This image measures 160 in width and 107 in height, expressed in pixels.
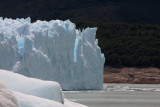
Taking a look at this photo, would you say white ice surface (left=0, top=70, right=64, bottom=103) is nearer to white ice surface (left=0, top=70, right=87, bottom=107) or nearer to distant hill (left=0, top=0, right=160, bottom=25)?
white ice surface (left=0, top=70, right=87, bottom=107)

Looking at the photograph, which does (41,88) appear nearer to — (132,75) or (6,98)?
(6,98)

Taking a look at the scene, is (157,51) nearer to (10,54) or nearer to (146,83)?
(146,83)

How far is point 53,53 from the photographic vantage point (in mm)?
28562

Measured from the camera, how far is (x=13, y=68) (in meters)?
26.5

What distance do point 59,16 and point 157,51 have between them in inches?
1566

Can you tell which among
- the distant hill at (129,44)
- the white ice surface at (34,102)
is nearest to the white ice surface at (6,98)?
the white ice surface at (34,102)

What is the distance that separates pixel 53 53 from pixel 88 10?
222ft

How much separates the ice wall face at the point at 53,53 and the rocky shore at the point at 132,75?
20809mm

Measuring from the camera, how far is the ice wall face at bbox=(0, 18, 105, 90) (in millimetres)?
26859

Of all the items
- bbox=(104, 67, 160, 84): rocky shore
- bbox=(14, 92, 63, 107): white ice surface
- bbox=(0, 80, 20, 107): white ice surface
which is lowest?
bbox=(104, 67, 160, 84): rocky shore

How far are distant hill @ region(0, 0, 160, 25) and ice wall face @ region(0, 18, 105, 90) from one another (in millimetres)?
62956

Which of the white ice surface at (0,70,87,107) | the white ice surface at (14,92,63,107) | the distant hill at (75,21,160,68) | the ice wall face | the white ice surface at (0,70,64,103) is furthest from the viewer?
the distant hill at (75,21,160,68)

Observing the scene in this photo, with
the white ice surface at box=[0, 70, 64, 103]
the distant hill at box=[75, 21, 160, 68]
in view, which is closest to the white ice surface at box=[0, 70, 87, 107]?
the white ice surface at box=[0, 70, 64, 103]

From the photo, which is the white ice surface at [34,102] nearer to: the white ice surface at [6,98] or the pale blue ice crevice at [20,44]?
the white ice surface at [6,98]
